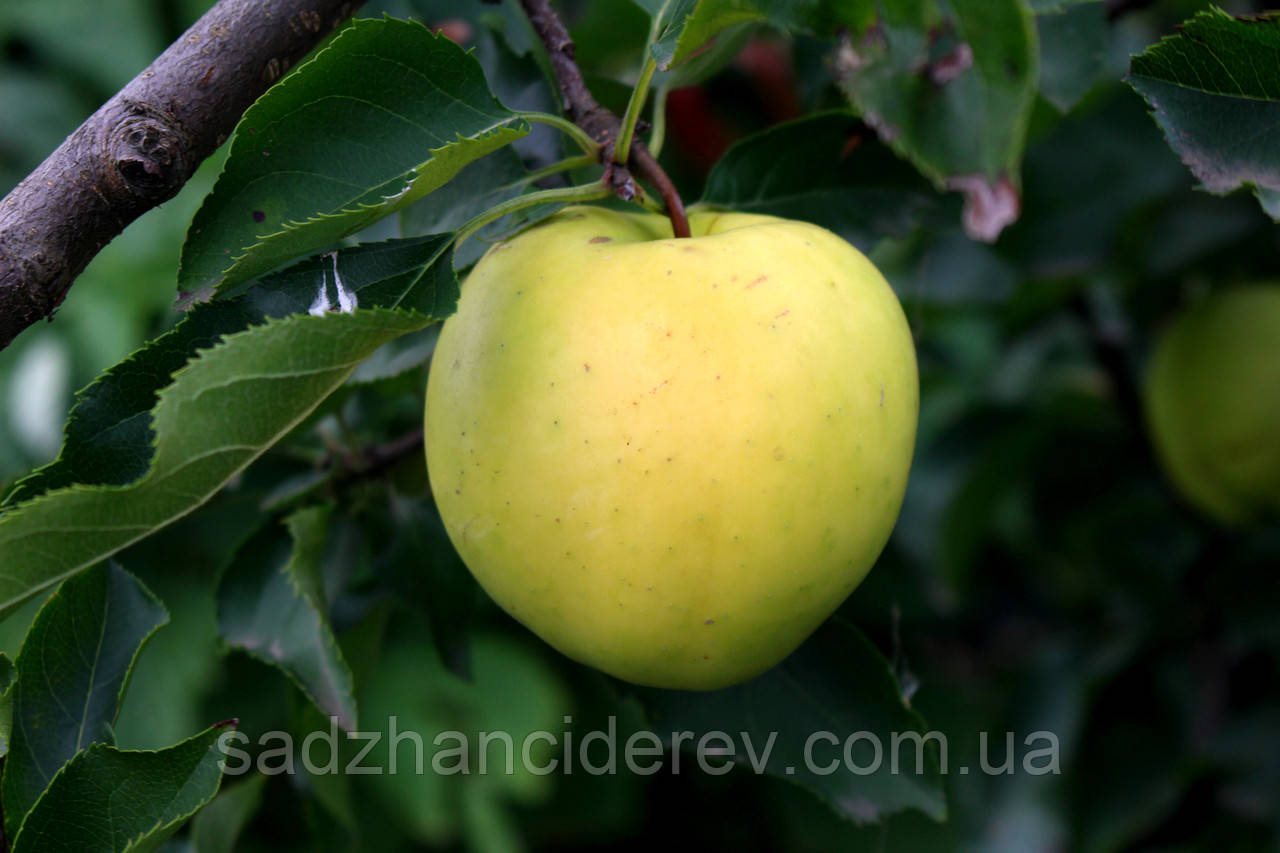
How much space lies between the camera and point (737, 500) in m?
0.37

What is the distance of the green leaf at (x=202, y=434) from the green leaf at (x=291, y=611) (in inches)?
4.6

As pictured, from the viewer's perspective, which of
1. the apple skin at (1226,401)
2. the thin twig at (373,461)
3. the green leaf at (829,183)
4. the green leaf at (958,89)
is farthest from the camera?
the apple skin at (1226,401)

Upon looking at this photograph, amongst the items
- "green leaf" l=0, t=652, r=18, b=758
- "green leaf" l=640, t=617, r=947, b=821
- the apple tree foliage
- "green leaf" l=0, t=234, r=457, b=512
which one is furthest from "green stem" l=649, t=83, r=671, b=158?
"green leaf" l=0, t=652, r=18, b=758

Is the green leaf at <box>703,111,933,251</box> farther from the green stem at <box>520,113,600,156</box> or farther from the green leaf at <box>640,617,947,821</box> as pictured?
the green leaf at <box>640,617,947,821</box>

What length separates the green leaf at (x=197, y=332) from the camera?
39 cm

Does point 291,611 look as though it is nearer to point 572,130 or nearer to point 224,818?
point 224,818

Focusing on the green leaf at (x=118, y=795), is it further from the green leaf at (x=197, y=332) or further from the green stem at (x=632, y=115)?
the green stem at (x=632, y=115)

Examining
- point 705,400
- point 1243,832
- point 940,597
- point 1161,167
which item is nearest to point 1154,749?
point 1243,832

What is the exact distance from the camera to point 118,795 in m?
0.41

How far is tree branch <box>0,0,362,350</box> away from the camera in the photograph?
1.27 feet

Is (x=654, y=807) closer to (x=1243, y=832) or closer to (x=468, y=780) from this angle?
(x=468, y=780)

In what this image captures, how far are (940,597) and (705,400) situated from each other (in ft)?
3.26

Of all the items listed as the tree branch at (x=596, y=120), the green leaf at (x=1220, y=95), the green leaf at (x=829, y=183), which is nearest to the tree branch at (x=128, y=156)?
the tree branch at (x=596, y=120)

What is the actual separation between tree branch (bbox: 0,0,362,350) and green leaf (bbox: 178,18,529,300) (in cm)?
2
